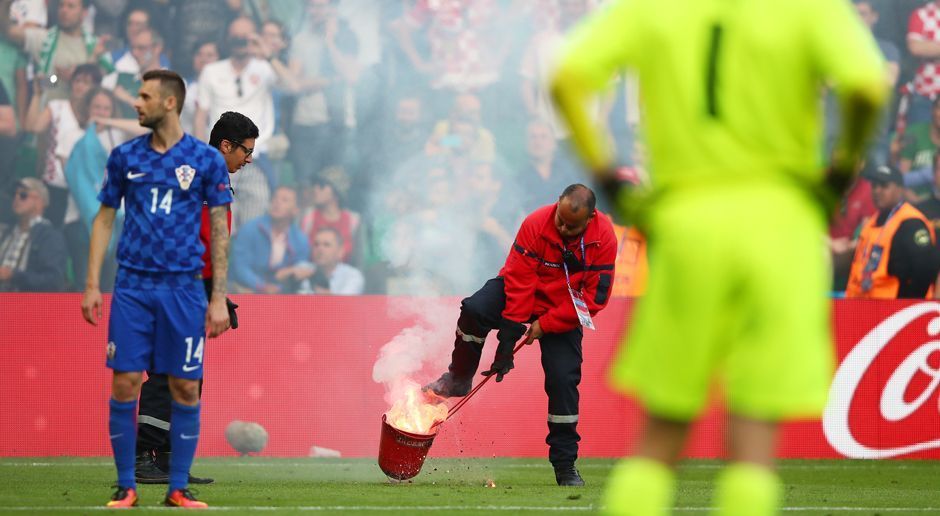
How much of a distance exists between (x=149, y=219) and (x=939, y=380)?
7.90 meters

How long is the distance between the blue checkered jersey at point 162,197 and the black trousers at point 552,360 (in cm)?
298

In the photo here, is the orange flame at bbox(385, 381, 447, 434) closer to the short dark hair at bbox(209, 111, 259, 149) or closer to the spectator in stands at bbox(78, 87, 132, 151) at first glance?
the short dark hair at bbox(209, 111, 259, 149)

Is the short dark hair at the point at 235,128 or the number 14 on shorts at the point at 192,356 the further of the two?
the short dark hair at the point at 235,128

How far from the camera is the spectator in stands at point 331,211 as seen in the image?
14148 millimetres

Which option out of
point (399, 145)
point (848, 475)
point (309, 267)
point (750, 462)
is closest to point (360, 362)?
point (309, 267)

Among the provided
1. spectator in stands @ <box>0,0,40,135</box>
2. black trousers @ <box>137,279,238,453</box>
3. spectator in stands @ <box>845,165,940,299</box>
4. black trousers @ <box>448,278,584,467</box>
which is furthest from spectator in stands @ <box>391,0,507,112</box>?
black trousers @ <box>137,279,238,453</box>

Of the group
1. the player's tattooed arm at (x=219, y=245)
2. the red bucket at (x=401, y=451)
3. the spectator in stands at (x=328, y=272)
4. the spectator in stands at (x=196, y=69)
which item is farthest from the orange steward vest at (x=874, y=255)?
the player's tattooed arm at (x=219, y=245)

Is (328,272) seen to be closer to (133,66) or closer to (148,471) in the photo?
(133,66)

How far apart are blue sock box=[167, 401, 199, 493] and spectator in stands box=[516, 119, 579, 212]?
7906mm

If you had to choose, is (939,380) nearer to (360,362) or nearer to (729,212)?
(360,362)

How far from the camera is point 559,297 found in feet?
30.2

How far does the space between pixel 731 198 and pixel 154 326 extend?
3.66m

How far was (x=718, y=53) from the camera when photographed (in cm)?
375

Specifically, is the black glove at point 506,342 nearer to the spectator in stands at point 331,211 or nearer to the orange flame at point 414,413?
the orange flame at point 414,413
